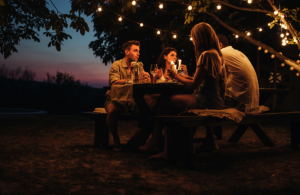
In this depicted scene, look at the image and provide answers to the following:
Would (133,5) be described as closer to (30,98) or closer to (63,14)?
(63,14)

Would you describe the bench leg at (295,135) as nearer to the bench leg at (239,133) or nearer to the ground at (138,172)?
the ground at (138,172)

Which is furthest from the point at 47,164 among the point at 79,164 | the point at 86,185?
the point at 86,185

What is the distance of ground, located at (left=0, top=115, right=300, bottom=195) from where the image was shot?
228 cm

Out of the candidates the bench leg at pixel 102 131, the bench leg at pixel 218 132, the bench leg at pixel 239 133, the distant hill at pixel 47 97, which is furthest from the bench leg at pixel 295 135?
the distant hill at pixel 47 97

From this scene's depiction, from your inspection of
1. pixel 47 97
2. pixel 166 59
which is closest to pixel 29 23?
pixel 166 59

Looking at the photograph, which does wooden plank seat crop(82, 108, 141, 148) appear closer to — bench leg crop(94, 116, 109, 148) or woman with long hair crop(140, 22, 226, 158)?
bench leg crop(94, 116, 109, 148)

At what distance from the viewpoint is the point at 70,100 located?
17766 mm

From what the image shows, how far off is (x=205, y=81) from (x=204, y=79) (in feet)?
0.08

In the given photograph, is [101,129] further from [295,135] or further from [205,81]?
[295,135]

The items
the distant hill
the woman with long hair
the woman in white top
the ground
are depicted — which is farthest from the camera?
the distant hill

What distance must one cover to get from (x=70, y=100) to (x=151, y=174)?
15764 mm

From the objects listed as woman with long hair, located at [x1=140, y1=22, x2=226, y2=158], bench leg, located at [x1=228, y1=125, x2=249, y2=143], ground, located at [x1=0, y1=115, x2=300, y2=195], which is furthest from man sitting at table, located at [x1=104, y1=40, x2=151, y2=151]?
bench leg, located at [x1=228, y1=125, x2=249, y2=143]

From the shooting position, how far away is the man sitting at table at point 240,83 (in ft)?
12.8

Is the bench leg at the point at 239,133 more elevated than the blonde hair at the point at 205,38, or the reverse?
Answer: the blonde hair at the point at 205,38
